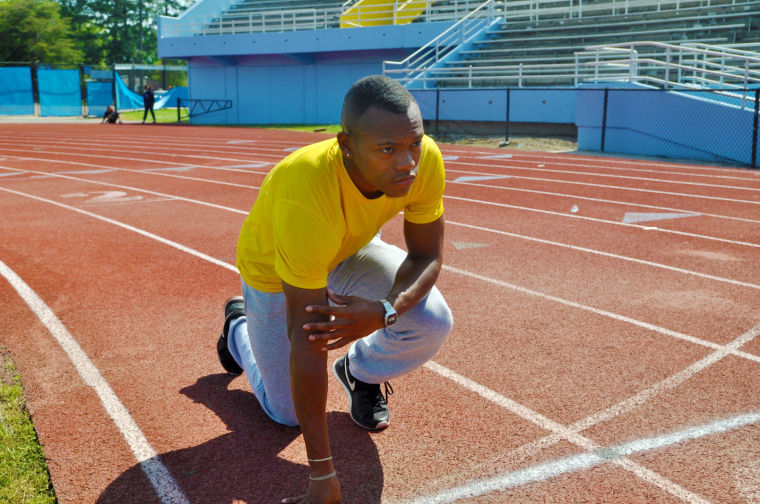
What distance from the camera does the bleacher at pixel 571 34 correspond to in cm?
2189

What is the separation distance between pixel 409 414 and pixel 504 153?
48.8 ft

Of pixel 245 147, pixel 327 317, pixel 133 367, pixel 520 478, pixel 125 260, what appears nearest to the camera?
pixel 327 317

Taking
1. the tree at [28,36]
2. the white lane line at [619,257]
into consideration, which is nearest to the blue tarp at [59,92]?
the tree at [28,36]

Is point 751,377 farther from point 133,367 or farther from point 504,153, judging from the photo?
point 504,153

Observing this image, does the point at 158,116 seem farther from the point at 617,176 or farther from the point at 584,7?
the point at 617,176

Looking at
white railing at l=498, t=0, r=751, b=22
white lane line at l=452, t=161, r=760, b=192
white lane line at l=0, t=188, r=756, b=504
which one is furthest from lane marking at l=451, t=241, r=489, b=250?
white railing at l=498, t=0, r=751, b=22

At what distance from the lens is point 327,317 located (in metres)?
2.52

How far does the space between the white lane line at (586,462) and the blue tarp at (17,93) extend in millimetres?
39271

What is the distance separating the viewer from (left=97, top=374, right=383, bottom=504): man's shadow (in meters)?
2.82

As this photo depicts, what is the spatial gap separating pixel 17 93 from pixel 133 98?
6.90 meters

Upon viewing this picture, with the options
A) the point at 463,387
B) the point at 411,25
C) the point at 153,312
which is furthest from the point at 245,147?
the point at 463,387

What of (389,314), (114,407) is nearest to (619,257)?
(389,314)

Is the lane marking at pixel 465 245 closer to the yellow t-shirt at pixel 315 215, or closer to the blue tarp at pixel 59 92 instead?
the yellow t-shirt at pixel 315 215

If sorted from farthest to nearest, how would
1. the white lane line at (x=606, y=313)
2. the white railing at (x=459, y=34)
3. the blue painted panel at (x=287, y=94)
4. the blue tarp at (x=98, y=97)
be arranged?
the blue tarp at (x=98, y=97), the blue painted panel at (x=287, y=94), the white railing at (x=459, y=34), the white lane line at (x=606, y=313)
